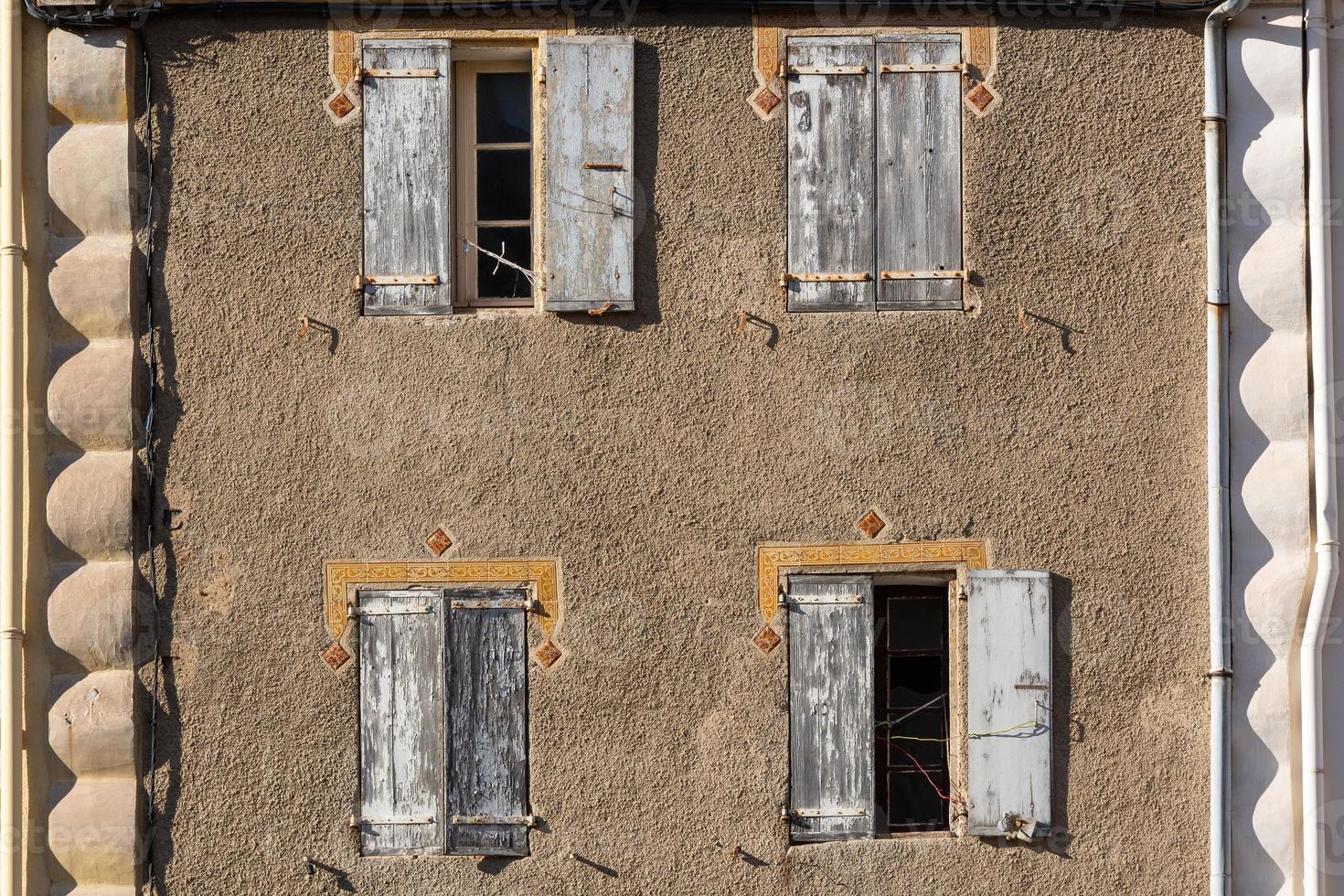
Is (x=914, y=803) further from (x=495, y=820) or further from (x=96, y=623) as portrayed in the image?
(x=96, y=623)

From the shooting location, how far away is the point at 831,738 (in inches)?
207

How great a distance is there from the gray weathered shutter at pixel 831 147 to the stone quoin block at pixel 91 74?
9.18ft

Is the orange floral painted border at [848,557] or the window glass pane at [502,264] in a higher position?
the window glass pane at [502,264]

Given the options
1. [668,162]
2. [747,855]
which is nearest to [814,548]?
[747,855]

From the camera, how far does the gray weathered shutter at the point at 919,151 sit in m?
5.36

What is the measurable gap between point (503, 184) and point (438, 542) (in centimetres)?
158

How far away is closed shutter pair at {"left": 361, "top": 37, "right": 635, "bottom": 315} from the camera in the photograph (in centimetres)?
531

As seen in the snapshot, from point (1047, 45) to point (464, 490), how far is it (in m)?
Answer: 3.10

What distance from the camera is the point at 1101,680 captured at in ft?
17.4

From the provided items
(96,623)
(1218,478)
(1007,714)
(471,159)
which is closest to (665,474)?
(471,159)

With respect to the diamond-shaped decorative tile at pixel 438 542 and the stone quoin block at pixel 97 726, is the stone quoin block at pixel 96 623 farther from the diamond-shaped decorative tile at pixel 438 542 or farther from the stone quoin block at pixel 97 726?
the diamond-shaped decorative tile at pixel 438 542

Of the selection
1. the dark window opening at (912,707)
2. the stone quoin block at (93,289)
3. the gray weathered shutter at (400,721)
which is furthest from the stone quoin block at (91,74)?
the dark window opening at (912,707)

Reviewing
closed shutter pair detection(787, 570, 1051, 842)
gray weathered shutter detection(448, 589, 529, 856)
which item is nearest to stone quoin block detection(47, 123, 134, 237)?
gray weathered shutter detection(448, 589, 529, 856)

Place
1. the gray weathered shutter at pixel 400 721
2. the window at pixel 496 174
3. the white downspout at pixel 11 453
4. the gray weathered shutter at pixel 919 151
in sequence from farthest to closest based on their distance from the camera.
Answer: the window at pixel 496 174 < the gray weathered shutter at pixel 919 151 < the gray weathered shutter at pixel 400 721 < the white downspout at pixel 11 453
